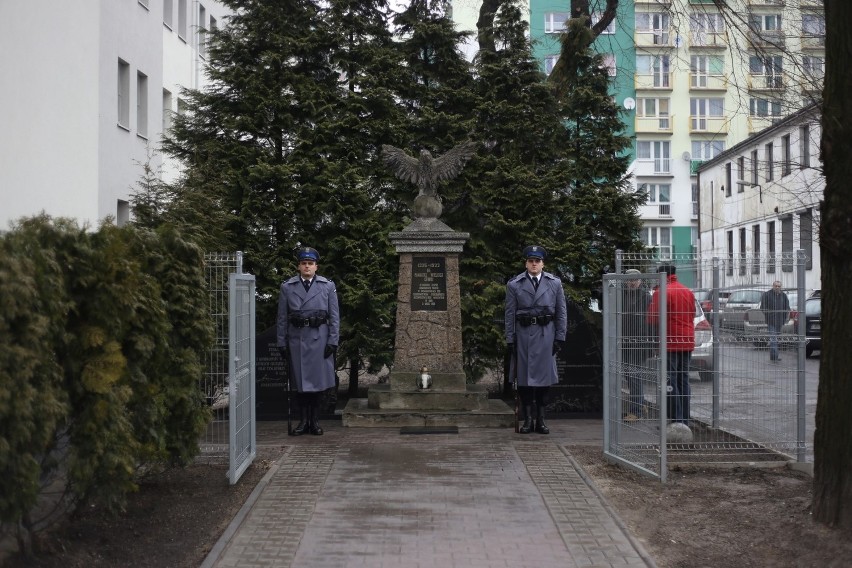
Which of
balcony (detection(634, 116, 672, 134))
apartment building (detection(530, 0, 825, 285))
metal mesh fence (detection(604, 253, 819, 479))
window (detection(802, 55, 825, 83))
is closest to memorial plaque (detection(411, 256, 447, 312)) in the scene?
apartment building (detection(530, 0, 825, 285))

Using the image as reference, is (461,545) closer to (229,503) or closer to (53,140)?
(229,503)

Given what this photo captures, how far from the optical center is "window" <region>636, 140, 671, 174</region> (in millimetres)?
62656

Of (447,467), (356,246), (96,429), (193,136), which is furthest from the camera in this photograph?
(193,136)

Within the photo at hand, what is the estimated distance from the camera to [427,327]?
13.2m

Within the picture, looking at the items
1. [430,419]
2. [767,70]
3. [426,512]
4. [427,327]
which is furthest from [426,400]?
[767,70]

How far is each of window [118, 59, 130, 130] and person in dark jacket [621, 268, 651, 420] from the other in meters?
19.0

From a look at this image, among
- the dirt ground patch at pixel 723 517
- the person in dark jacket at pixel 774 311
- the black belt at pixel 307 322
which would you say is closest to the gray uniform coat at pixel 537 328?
the dirt ground patch at pixel 723 517

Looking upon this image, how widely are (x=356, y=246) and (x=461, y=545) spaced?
8777mm

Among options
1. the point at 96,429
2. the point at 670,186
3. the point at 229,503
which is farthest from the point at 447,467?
the point at 670,186

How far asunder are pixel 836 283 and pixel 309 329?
6487 mm

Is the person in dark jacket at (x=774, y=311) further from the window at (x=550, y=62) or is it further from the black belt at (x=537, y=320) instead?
the window at (x=550, y=62)

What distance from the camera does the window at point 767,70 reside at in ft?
33.5

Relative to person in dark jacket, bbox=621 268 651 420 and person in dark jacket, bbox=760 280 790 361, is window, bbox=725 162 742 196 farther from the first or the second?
person in dark jacket, bbox=621 268 651 420

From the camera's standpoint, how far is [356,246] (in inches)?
597
